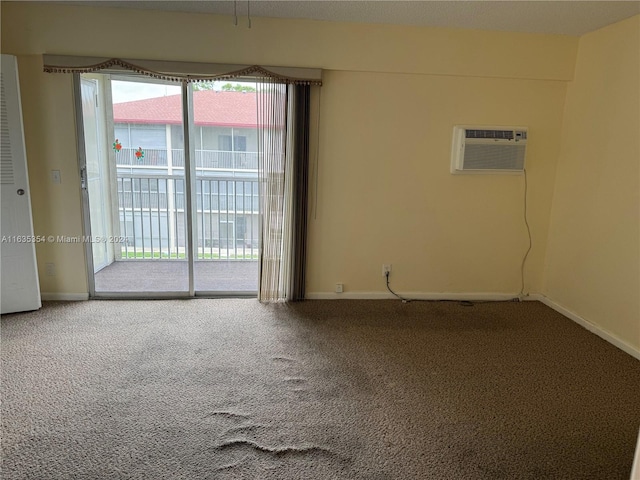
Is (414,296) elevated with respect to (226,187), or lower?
lower

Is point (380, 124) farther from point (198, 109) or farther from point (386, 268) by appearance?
point (198, 109)

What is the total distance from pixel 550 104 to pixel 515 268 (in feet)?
4.89

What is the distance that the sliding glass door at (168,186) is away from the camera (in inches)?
144

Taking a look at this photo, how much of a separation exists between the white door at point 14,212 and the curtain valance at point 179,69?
332mm

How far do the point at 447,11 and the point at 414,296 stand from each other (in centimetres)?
236

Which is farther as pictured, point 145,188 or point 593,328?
point 145,188

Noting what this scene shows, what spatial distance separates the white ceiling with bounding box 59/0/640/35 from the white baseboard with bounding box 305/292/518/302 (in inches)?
90.5

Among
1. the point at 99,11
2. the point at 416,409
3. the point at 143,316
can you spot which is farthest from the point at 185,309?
the point at 99,11

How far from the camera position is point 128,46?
330cm

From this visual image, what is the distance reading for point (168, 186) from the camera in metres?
4.31

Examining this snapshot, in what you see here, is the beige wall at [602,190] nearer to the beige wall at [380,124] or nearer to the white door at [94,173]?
the beige wall at [380,124]

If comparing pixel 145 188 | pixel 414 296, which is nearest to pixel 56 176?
pixel 145 188

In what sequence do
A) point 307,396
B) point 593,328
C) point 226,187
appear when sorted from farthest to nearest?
point 226,187
point 593,328
point 307,396

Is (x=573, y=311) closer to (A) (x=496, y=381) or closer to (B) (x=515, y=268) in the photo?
(B) (x=515, y=268)
